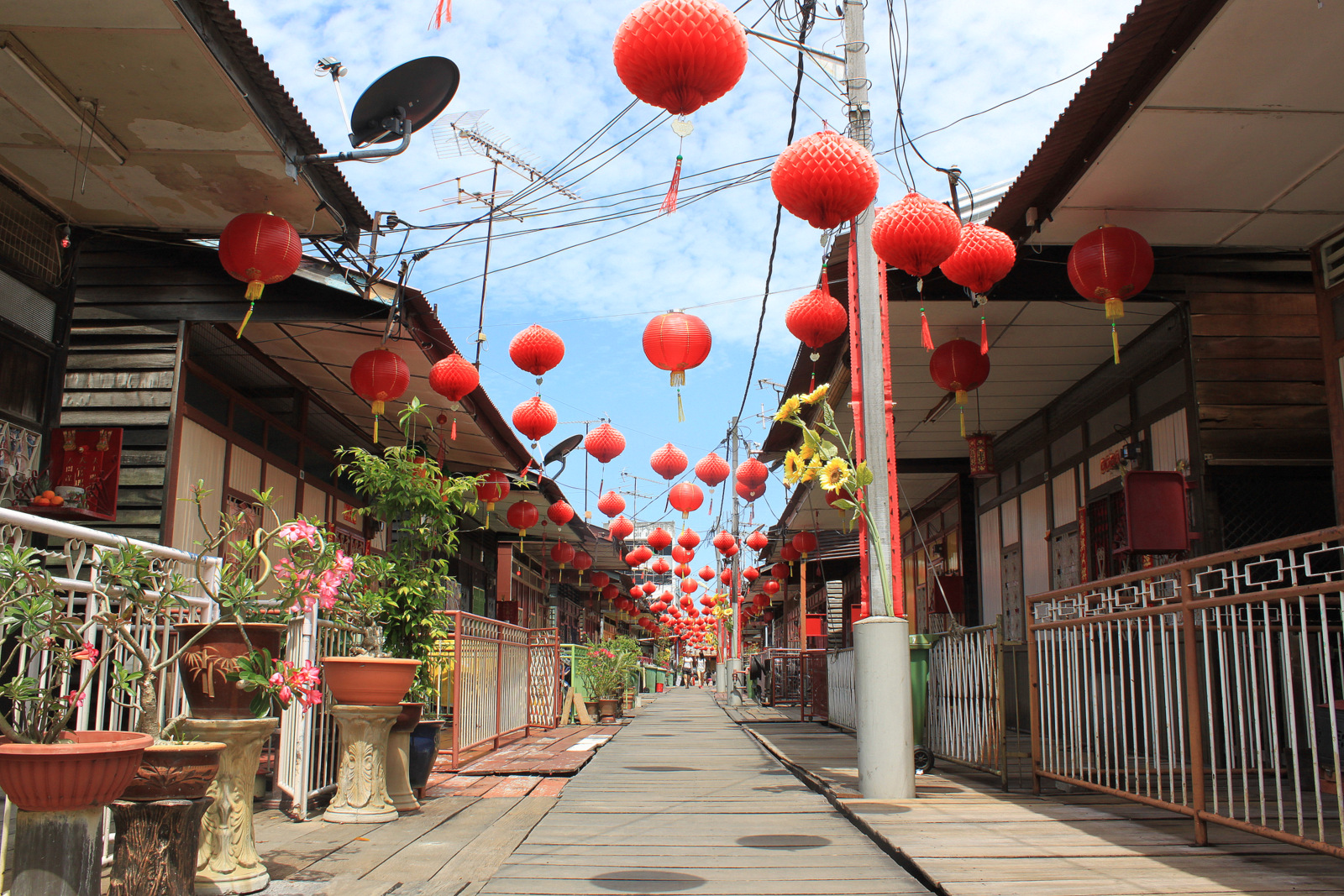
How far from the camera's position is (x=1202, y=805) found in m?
4.45

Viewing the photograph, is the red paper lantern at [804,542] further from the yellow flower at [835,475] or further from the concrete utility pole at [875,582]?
the yellow flower at [835,475]

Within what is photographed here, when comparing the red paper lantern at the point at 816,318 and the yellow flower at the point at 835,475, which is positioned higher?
the red paper lantern at the point at 816,318

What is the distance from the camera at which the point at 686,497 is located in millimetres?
15820

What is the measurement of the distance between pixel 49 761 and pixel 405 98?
582 cm

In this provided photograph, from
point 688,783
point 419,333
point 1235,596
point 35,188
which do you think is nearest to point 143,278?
point 35,188

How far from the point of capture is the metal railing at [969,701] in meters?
6.71

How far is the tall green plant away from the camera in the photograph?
653cm

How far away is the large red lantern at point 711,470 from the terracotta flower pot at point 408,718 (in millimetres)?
8837

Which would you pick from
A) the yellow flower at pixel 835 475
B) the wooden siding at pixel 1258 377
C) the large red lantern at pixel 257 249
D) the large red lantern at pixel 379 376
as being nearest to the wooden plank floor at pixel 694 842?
the yellow flower at pixel 835 475

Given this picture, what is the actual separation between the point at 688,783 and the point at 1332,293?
6.19 m

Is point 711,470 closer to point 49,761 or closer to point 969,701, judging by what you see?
point 969,701

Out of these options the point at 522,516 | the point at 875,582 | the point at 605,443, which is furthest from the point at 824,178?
the point at 522,516

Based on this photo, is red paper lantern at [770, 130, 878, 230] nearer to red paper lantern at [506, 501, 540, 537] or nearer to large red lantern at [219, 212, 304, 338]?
large red lantern at [219, 212, 304, 338]

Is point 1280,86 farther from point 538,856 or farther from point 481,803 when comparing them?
point 481,803
